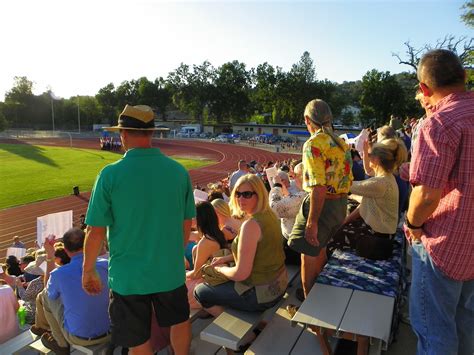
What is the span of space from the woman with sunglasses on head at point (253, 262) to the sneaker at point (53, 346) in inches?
47.4

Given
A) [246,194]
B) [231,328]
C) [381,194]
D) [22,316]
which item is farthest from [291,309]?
[22,316]

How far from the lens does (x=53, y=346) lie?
118 inches

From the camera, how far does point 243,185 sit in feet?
9.66

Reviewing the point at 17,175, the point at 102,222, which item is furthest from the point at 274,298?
the point at 17,175

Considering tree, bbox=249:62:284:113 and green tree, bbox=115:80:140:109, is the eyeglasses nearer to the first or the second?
tree, bbox=249:62:284:113

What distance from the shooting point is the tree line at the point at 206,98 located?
7394 centimetres

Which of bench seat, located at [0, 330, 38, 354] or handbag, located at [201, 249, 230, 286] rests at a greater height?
handbag, located at [201, 249, 230, 286]

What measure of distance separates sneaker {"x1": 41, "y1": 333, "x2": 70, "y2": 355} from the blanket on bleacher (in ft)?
7.04

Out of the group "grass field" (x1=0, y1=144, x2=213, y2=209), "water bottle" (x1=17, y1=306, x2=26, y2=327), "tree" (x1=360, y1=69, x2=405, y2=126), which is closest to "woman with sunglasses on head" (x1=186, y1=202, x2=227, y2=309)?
"water bottle" (x1=17, y1=306, x2=26, y2=327)

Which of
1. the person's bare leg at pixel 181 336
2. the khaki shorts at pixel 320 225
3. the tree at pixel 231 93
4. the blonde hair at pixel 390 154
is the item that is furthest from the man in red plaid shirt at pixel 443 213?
the tree at pixel 231 93

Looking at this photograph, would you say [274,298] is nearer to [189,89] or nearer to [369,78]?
[369,78]

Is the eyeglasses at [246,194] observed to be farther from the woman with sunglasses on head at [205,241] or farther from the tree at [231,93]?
the tree at [231,93]

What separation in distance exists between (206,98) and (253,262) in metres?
81.1

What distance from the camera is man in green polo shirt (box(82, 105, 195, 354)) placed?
2158mm
